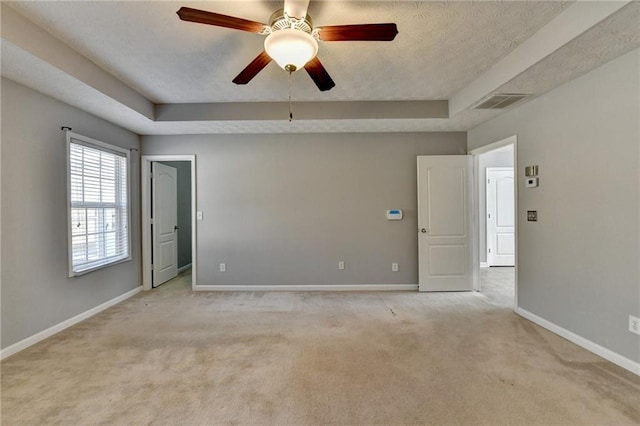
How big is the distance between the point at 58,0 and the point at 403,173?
3.97m

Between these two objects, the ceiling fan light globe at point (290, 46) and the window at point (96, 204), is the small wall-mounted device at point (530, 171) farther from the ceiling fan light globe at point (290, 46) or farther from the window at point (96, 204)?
the window at point (96, 204)

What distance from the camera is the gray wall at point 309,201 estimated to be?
4309mm

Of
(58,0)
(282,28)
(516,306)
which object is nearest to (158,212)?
(58,0)

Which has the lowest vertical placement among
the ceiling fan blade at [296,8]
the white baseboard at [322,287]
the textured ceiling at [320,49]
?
the white baseboard at [322,287]

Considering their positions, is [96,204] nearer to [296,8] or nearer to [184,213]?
[184,213]

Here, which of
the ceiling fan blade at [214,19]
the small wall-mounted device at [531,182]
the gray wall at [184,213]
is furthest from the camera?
the gray wall at [184,213]

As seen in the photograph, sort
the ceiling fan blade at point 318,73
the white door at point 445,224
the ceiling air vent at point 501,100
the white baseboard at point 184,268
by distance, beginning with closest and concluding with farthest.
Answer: the ceiling fan blade at point 318,73, the ceiling air vent at point 501,100, the white door at point 445,224, the white baseboard at point 184,268

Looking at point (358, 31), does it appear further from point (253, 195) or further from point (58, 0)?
point (253, 195)

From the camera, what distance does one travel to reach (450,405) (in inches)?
71.2

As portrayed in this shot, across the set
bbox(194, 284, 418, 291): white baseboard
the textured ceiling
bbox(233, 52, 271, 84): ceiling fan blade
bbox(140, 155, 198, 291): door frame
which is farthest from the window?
bbox(233, 52, 271, 84): ceiling fan blade

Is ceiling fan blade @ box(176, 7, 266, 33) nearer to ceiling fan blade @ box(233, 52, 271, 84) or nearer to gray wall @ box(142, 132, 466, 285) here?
ceiling fan blade @ box(233, 52, 271, 84)

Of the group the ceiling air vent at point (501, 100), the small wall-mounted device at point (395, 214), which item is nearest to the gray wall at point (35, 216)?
the small wall-mounted device at point (395, 214)

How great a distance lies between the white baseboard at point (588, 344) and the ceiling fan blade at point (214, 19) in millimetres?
3588

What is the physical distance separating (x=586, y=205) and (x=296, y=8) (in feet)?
9.38
